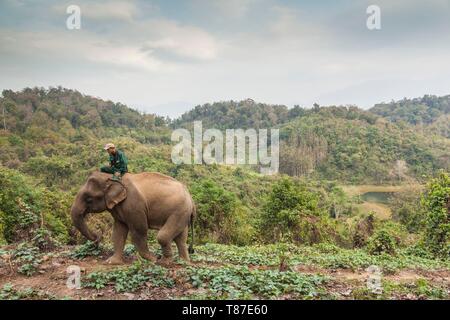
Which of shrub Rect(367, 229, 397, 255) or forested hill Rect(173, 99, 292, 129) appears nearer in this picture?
shrub Rect(367, 229, 397, 255)

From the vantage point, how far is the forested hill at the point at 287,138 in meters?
64.1

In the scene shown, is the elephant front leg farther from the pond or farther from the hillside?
the hillside

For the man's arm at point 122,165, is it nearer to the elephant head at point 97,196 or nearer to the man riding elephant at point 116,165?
the man riding elephant at point 116,165

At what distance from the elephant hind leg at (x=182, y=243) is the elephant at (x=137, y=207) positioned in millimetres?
272

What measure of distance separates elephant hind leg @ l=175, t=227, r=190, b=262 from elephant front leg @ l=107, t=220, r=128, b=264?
1265 millimetres

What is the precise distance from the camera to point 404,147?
8944 cm

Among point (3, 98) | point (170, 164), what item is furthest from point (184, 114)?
point (170, 164)

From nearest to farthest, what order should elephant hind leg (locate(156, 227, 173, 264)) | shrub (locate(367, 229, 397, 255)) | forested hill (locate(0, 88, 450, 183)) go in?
elephant hind leg (locate(156, 227, 173, 264)) → shrub (locate(367, 229, 397, 255)) → forested hill (locate(0, 88, 450, 183))

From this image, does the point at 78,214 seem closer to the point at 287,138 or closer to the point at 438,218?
the point at 438,218

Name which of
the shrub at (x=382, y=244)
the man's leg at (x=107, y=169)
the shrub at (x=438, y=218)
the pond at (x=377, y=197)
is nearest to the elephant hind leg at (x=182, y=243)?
the man's leg at (x=107, y=169)

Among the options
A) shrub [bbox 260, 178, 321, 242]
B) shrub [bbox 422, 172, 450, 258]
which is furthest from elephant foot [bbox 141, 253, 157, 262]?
shrub [bbox 260, 178, 321, 242]

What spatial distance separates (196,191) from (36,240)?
1461 centimetres

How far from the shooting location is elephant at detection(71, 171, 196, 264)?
9234 mm
